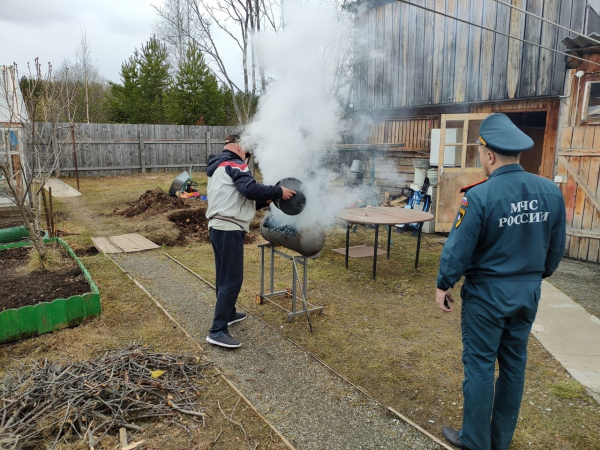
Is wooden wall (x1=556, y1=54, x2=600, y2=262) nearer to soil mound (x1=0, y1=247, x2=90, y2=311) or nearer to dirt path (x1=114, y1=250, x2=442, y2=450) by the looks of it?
dirt path (x1=114, y1=250, x2=442, y2=450)

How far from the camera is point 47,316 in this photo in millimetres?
4062

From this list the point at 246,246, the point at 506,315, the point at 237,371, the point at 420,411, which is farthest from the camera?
the point at 246,246

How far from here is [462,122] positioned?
839 centimetres

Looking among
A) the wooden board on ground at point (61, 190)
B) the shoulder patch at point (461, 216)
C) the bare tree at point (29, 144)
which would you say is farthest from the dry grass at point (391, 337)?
the wooden board on ground at point (61, 190)

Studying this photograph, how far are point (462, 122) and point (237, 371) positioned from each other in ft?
22.9

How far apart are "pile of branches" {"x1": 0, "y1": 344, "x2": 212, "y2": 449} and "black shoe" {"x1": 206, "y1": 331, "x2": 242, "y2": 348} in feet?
1.39

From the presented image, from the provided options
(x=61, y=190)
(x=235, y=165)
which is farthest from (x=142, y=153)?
(x=235, y=165)

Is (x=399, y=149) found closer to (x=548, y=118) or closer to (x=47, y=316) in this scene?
(x=548, y=118)

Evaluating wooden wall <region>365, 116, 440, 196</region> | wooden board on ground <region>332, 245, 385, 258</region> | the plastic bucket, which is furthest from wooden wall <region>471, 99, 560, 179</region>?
wooden board on ground <region>332, 245, 385, 258</region>

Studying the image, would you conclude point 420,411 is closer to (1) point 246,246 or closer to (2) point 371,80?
(1) point 246,246

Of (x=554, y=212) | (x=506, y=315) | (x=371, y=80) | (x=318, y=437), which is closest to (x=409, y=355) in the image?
(x=318, y=437)

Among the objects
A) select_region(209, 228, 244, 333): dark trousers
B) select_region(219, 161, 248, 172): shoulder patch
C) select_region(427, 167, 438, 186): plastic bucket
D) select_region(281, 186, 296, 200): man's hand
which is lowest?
select_region(209, 228, 244, 333): dark trousers

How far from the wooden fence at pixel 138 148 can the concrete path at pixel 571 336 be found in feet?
49.8

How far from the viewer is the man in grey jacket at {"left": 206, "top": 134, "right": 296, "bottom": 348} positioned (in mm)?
3721
